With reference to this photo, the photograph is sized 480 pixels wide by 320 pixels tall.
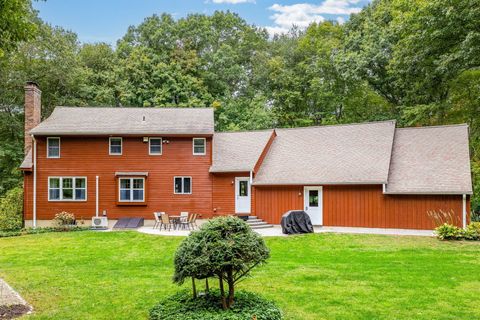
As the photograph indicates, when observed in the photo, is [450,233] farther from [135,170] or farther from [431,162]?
[135,170]

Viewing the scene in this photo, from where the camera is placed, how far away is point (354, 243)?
14.3 m

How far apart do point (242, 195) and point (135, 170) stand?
5752 millimetres

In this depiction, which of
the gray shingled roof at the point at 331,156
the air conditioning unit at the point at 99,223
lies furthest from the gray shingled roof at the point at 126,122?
the air conditioning unit at the point at 99,223

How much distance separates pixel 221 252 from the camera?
230 inches

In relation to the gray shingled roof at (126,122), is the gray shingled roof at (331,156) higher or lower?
lower

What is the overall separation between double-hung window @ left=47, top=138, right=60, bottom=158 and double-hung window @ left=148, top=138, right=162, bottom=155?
471cm

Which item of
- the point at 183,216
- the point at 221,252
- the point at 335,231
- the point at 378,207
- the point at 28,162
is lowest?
the point at 335,231

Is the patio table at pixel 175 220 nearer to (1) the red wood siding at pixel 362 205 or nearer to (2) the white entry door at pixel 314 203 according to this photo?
(1) the red wood siding at pixel 362 205

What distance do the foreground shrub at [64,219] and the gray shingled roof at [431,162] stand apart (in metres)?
15.1

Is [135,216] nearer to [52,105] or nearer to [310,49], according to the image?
[52,105]

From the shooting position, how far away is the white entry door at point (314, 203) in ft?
61.5

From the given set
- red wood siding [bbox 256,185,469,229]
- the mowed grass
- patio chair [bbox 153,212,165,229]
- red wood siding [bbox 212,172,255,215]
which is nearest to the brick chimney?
the mowed grass

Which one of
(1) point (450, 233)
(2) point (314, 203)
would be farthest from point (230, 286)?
(2) point (314, 203)

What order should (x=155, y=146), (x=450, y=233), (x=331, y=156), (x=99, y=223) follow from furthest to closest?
(x=155, y=146) → (x=331, y=156) → (x=99, y=223) → (x=450, y=233)
